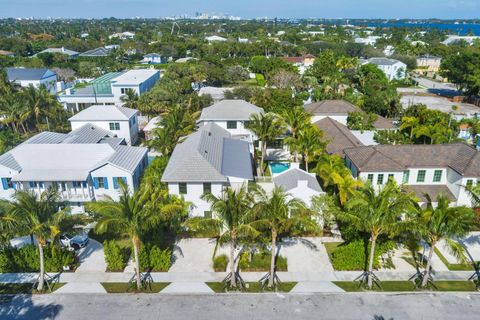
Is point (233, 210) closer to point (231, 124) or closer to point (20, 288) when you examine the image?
point (20, 288)

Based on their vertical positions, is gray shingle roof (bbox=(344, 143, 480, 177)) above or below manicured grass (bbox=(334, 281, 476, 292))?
above

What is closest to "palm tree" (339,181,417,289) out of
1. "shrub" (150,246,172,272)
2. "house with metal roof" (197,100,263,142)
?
"shrub" (150,246,172,272)

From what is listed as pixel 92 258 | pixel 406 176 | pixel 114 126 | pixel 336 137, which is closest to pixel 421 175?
pixel 406 176

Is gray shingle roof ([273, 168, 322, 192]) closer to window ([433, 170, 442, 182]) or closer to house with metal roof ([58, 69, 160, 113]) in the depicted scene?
window ([433, 170, 442, 182])

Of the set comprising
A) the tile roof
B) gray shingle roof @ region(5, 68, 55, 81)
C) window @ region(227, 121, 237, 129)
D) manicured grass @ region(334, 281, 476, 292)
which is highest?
gray shingle roof @ region(5, 68, 55, 81)

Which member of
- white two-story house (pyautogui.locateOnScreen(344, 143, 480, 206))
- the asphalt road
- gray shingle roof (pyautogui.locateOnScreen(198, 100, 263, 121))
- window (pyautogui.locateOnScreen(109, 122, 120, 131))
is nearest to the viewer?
the asphalt road

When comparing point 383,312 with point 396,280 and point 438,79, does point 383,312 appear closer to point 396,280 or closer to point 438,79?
point 396,280

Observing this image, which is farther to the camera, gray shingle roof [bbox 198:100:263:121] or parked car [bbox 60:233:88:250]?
gray shingle roof [bbox 198:100:263:121]
